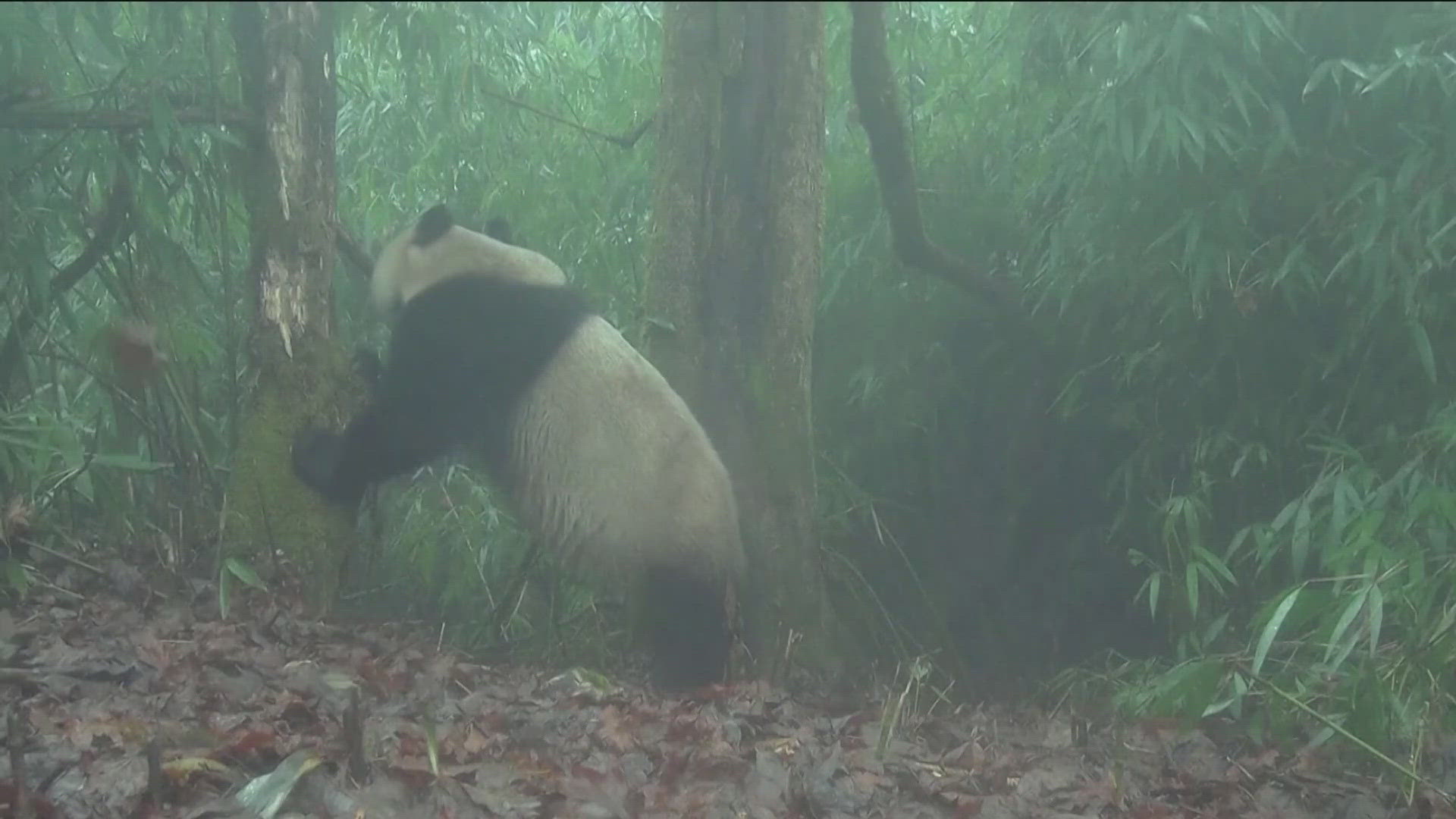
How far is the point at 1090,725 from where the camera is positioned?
2803 mm

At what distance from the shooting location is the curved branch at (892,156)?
192 centimetres

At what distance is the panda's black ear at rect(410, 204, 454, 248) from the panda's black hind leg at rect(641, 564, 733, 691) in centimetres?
86

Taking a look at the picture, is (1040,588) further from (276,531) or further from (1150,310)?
(276,531)

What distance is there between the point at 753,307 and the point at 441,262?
68 cm

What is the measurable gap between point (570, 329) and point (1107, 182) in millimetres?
1185

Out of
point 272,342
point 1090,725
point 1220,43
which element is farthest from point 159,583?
point 1220,43

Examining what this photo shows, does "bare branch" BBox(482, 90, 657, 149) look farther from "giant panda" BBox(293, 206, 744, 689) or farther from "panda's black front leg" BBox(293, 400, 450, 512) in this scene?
"panda's black front leg" BBox(293, 400, 450, 512)

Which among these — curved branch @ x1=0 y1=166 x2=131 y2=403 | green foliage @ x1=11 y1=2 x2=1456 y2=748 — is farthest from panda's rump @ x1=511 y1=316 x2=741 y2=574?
curved branch @ x1=0 y1=166 x2=131 y2=403

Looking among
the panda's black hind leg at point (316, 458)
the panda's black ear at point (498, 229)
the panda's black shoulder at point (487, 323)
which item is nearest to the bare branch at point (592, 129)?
the panda's black ear at point (498, 229)

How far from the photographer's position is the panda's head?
109 inches

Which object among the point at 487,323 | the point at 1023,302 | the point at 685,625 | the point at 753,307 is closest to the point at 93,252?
the point at 487,323

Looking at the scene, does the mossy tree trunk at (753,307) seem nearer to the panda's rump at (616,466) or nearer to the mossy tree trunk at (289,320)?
the panda's rump at (616,466)

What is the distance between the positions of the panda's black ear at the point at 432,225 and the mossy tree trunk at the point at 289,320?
7.7 inches

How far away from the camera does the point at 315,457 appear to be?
2.73 m
